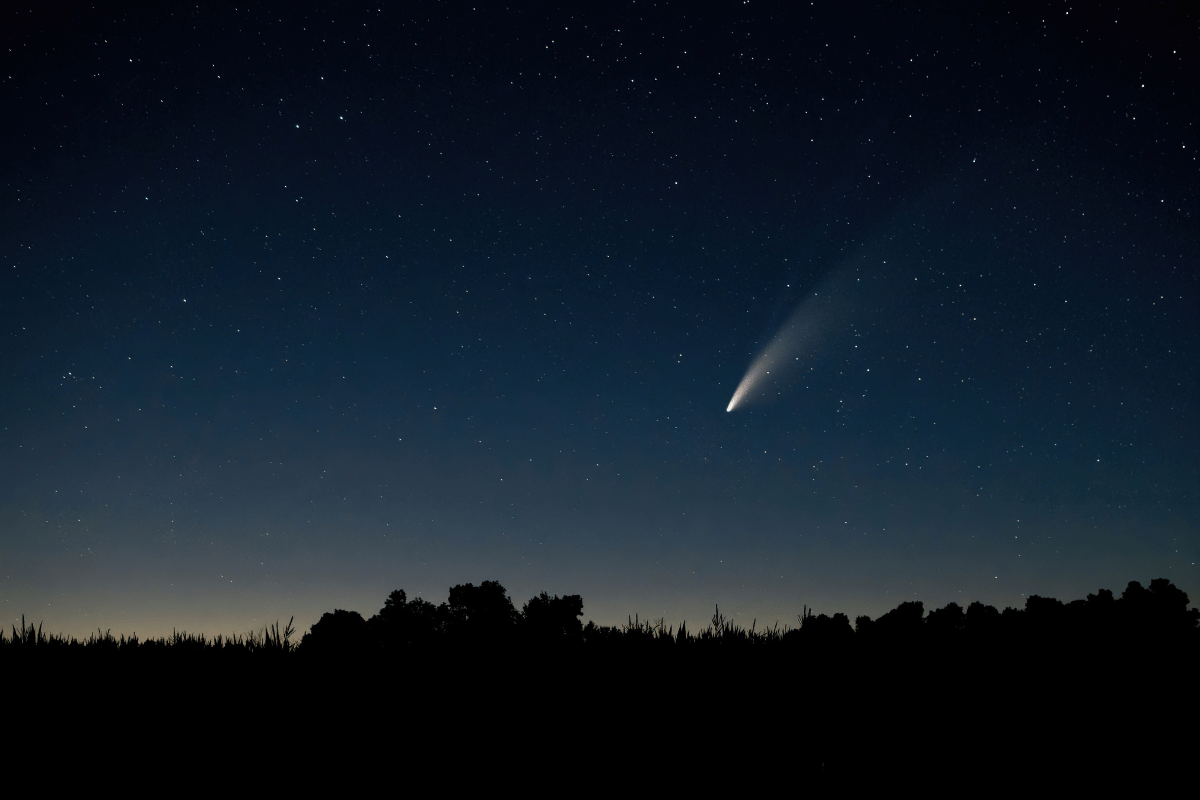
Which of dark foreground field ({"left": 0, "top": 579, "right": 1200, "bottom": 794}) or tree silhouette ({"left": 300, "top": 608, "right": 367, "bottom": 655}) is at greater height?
tree silhouette ({"left": 300, "top": 608, "right": 367, "bottom": 655})

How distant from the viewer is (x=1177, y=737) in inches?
228

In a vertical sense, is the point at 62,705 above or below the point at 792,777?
above

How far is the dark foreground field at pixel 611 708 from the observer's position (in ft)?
14.0

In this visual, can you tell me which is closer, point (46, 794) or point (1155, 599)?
point (46, 794)

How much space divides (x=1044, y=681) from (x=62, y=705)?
8.13 m

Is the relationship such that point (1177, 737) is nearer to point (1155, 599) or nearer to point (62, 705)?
point (62, 705)

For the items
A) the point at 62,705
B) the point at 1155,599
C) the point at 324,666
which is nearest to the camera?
the point at 62,705

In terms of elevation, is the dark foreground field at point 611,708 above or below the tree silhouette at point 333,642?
below

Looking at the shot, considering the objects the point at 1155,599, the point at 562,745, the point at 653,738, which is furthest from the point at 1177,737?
the point at 1155,599

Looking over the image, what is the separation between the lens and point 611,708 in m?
5.06

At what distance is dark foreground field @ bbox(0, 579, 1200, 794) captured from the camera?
Answer: 4270mm

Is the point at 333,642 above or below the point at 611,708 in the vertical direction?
above

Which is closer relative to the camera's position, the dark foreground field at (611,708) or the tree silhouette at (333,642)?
the dark foreground field at (611,708)

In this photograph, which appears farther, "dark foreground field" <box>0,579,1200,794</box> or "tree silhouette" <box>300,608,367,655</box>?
"tree silhouette" <box>300,608,367,655</box>
